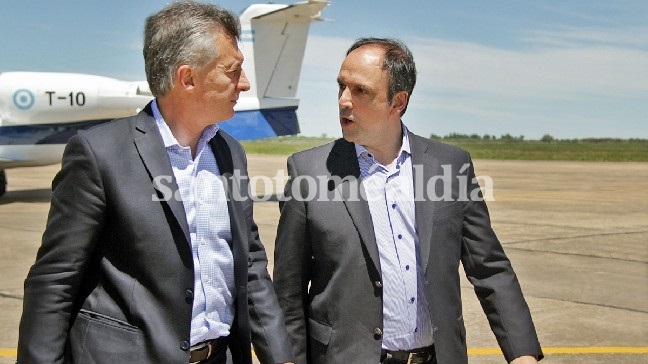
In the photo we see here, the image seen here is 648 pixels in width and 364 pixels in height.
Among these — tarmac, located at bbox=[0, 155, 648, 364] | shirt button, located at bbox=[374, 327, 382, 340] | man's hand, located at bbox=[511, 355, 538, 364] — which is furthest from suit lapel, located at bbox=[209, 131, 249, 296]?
tarmac, located at bbox=[0, 155, 648, 364]

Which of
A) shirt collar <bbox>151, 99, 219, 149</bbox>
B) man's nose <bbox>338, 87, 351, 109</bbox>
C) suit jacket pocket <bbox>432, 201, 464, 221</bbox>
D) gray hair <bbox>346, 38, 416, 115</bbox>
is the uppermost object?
gray hair <bbox>346, 38, 416, 115</bbox>

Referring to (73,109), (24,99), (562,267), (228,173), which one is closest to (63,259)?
(228,173)

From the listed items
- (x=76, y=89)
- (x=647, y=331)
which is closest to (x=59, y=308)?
(x=647, y=331)

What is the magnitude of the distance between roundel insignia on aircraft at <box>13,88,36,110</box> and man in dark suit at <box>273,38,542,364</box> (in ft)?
67.1

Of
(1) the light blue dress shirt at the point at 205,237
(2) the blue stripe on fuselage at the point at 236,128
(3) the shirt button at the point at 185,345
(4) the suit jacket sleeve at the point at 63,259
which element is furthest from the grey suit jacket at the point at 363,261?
(2) the blue stripe on fuselage at the point at 236,128

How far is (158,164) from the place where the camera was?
9.34 feet

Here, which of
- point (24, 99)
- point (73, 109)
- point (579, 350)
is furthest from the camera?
point (73, 109)

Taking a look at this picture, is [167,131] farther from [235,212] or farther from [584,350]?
[584,350]

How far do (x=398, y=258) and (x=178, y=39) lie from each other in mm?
1250

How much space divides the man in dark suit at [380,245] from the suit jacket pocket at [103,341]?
2.76ft

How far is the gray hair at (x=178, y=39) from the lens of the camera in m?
2.88

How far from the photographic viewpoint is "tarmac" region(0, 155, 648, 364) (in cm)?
756

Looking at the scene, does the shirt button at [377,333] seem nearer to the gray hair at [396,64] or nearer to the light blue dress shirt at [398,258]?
the light blue dress shirt at [398,258]

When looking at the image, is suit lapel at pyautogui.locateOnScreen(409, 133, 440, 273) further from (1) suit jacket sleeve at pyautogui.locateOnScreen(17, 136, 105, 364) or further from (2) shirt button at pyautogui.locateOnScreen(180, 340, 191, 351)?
(1) suit jacket sleeve at pyautogui.locateOnScreen(17, 136, 105, 364)
